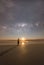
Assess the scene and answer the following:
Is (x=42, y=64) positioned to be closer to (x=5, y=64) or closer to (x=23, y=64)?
(x=23, y=64)

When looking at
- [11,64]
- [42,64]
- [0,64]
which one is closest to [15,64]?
[11,64]

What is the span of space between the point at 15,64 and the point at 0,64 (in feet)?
2.83

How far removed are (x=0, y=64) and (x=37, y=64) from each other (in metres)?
2.13

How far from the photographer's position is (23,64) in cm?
827

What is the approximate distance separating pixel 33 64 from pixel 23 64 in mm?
589

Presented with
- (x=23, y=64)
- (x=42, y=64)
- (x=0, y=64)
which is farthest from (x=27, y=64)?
(x=0, y=64)

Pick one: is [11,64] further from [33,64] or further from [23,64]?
[33,64]

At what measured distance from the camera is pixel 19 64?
825 centimetres

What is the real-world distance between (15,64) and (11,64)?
0.23 meters

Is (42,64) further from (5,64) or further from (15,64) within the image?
(5,64)

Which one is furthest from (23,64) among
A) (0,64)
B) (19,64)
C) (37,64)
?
(0,64)

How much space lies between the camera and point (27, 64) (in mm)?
8219

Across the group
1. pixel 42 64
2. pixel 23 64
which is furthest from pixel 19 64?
pixel 42 64

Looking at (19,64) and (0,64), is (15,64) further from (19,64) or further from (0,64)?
(0,64)
